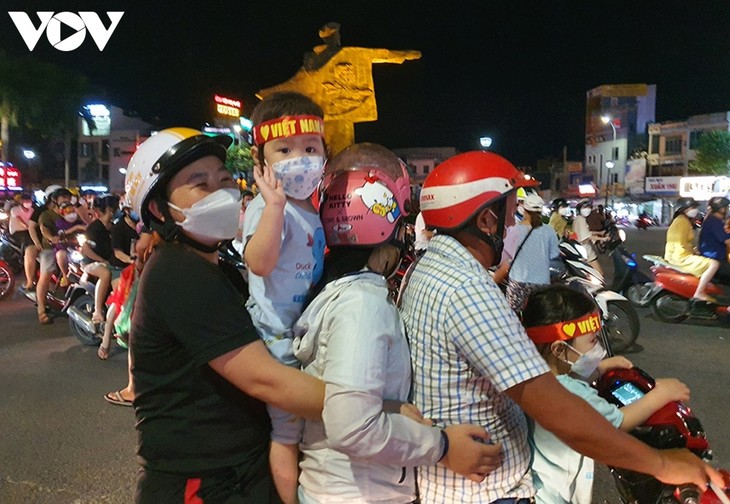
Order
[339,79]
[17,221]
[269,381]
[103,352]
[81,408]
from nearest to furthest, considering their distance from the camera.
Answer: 1. [269,381]
2. [81,408]
3. [103,352]
4. [17,221]
5. [339,79]

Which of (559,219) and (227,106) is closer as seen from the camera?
(559,219)

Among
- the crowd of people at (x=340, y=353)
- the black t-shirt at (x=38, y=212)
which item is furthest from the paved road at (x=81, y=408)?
the crowd of people at (x=340, y=353)

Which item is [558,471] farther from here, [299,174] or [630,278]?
[630,278]

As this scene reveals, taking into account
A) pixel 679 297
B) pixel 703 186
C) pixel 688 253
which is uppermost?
pixel 688 253

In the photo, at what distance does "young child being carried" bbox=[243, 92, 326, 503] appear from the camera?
1822 mm

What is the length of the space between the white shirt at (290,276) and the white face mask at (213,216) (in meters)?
0.21

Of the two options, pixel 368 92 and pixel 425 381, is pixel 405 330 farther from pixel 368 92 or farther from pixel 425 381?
pixel 368 92

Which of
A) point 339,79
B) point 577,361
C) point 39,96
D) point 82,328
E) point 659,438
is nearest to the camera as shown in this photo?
point 659,438

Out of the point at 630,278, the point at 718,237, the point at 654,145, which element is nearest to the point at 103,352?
the point at 630,278

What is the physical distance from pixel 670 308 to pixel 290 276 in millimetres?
8511

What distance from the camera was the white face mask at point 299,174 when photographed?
2121mm

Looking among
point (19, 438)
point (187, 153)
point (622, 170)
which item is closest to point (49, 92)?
point (19, 438)

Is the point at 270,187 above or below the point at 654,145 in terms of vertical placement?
below

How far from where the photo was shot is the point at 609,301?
289 inches
